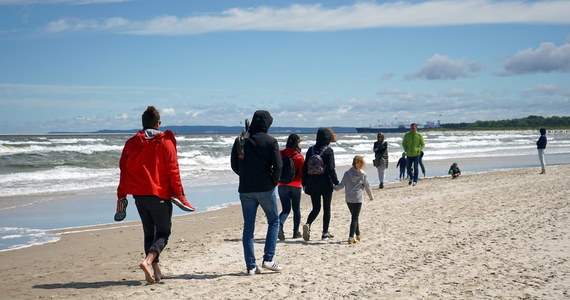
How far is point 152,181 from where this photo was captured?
18.7 feet

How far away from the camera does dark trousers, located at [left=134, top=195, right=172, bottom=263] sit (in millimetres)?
5746

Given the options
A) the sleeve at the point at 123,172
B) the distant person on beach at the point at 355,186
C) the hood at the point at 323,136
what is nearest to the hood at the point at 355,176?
the distant person on beach at the point at 355,186

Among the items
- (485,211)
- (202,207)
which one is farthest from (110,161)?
(485,211)

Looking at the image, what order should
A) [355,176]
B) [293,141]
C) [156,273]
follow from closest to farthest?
1. [156,273]
2. [293,141]
3. [355,176]

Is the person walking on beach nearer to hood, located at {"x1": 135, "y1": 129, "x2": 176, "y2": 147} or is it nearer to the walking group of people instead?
the walking group of people

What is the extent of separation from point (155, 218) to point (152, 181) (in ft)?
1.28

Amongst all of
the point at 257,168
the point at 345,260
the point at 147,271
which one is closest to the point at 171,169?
the point at 257,168

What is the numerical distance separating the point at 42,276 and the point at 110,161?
25.2 meters

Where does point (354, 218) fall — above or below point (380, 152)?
below

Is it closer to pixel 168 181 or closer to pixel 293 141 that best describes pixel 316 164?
pixel 293 141

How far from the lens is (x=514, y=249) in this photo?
23.8ft

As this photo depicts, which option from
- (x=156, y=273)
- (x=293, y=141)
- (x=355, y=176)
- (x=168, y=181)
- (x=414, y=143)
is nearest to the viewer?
(x=168, y=181)

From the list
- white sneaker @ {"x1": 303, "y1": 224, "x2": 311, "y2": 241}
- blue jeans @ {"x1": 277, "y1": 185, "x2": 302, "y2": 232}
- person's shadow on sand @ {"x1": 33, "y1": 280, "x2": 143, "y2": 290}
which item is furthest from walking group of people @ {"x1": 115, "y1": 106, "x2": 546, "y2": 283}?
blue jeans @ {"x1": 277, "y1": 185, "x2": 302, "y2": 232}

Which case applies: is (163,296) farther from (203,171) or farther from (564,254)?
(203,171)
